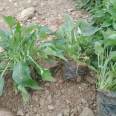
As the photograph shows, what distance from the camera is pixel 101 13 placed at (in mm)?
2795

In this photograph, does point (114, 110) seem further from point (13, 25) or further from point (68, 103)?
point (13, 25)

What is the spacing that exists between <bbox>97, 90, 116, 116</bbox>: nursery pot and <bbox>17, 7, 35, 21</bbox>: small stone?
112cm

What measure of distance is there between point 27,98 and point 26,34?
1.32 feet

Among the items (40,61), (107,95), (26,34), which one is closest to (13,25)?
(26,34)

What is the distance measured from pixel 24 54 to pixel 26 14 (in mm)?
751

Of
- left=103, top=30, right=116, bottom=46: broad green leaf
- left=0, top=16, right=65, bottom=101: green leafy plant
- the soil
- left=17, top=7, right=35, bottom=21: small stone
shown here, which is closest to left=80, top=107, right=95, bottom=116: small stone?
the soil

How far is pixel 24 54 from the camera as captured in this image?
2566mm

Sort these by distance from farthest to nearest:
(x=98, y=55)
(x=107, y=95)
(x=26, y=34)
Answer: (x=26, y=34) < (x=98, y=55) < (x=107, y=95)

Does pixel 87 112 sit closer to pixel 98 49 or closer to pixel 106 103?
pixel 106 103

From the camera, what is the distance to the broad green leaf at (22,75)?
2.48 m

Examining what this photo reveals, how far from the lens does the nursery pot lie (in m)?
2.27

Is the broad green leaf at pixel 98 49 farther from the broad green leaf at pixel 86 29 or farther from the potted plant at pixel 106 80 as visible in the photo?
the broad green leaf at pixel 86 29

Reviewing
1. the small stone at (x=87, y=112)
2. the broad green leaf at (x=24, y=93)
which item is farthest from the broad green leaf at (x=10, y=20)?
the small stone at (x=87, y=112)

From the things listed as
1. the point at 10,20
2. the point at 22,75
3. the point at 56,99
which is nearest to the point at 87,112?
the point at 56,99
